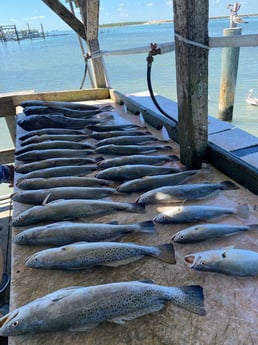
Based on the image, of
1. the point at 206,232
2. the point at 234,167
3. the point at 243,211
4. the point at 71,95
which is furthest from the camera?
the point at 71,95

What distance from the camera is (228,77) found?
441 inches

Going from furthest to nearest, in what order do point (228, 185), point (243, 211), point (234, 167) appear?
point (234, 167) → point (228, 185) → point (243, 211)

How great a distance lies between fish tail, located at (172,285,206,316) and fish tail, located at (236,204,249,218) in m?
0.80

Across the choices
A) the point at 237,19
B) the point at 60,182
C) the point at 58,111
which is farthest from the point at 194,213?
the point at 237,19

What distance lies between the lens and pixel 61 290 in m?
1.60

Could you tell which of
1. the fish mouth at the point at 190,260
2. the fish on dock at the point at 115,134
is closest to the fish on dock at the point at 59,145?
the fish on dock at the point at 115,134

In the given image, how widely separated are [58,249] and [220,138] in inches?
98.1

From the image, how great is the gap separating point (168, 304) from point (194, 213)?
0.78 m

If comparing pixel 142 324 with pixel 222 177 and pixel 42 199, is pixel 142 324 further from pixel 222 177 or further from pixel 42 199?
pixel 222 177

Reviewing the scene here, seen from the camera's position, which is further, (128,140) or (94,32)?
(94,32)

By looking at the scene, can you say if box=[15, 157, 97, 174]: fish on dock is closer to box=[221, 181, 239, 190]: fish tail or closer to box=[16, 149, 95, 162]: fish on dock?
box=[16, 149, 95, 162]: fish on dock

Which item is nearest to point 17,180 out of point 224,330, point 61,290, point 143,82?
point 61,290

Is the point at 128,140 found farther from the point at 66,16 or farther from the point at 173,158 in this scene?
the point at 66,16

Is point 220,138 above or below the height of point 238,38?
below
